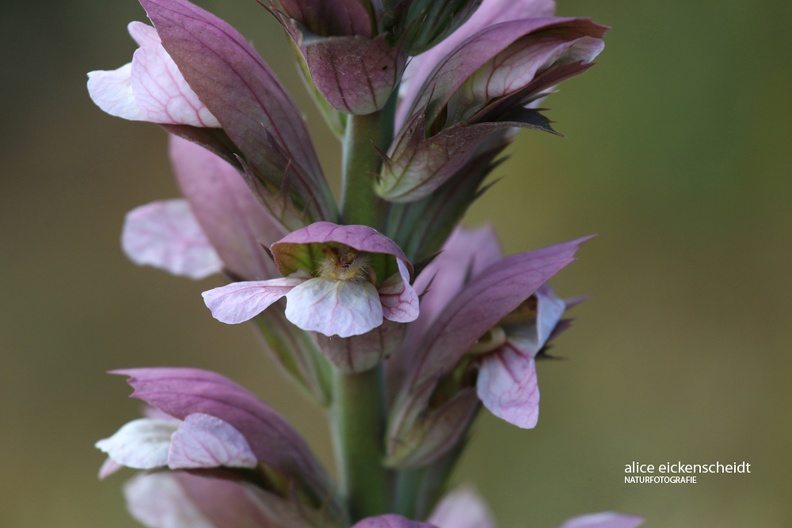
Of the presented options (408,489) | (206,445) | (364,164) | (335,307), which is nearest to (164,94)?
(364,164)

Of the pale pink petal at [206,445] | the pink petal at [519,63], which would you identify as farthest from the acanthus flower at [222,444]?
the pink petal at [519,63]

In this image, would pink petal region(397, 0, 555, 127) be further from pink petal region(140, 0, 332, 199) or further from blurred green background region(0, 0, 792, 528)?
blurred green background region(0, 0, 792, 528)

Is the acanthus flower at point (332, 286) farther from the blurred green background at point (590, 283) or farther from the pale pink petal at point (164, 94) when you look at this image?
the blurred green background at point (590, 283)

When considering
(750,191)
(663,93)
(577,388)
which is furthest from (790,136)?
(577,388)

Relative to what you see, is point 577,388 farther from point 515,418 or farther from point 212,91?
point 212,91

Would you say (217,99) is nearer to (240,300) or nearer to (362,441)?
(240,300)

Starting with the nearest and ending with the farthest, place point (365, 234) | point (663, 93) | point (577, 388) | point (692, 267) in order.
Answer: point (365, 234) < point (577, 388) < point (692, 267) < point (663, 93)
